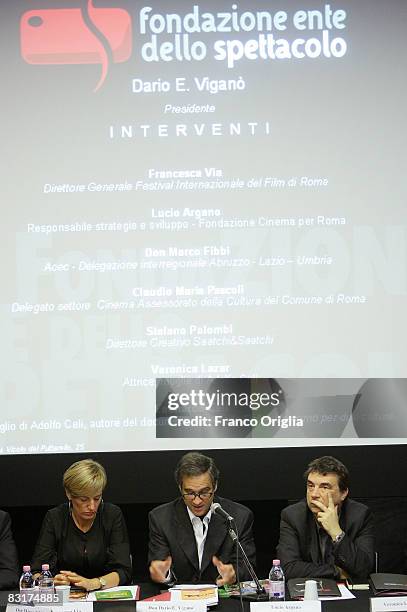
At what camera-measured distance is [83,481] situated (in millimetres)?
4219

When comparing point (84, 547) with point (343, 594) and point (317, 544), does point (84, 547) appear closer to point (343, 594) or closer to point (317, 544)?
point (317, 544)

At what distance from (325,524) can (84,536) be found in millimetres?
1099

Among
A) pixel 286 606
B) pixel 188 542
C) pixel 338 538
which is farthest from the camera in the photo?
pixel 188 542

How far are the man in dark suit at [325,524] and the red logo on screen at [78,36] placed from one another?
2345 mm

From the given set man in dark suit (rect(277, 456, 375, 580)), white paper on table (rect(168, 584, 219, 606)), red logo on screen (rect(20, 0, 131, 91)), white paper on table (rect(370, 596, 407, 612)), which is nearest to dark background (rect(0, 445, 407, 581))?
man in dark suit (rect(277, 456, 375, 580))

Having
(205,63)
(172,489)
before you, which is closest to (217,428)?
(172,489)

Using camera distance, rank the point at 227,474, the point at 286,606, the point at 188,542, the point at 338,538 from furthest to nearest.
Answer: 1. the point at 227,474
2. the point at 188,542
3. the point at 338,538
4. the point at 286,606

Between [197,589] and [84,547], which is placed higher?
[84,547]

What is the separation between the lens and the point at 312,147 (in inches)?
195

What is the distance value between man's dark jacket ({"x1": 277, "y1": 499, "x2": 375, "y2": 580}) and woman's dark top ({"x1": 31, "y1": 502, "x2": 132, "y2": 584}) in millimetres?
726

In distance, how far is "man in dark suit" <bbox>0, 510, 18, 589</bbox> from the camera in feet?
13.2

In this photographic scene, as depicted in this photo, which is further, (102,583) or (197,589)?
(102,583)

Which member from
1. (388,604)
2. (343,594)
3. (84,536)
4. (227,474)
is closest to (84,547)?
(84,536)

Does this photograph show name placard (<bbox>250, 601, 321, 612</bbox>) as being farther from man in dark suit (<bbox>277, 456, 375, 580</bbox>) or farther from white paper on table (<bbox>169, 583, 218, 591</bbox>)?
man in dark suit (<bbox>277, 456, 375, 580</bbox>)
